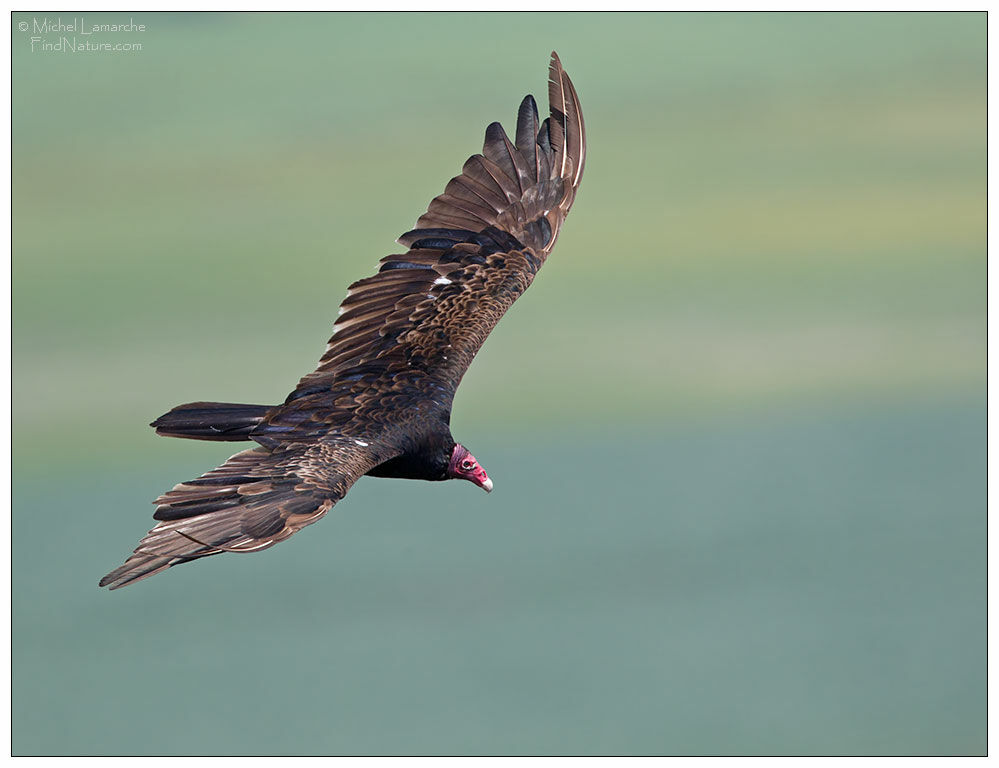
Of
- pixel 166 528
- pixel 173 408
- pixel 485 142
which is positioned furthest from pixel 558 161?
pixel 166 528

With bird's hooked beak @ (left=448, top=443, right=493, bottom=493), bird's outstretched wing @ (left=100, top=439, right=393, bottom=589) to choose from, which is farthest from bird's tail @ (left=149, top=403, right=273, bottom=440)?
bird's hooked beak @ (left=448, top=443, right=493, bottom=493)

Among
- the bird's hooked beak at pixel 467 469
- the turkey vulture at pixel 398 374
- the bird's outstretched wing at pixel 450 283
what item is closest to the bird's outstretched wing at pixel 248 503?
the turkey vulture at pixel 398 374

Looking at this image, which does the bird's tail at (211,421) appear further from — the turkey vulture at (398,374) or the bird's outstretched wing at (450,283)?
the bird's outstretched wing at (450,283)

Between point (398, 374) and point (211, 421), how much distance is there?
3.92 feet

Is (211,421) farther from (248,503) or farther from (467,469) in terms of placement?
(467,469)

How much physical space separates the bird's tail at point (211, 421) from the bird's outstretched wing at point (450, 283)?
4.7 inches

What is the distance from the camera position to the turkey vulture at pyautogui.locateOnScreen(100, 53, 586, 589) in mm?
9055

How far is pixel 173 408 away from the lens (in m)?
10.5

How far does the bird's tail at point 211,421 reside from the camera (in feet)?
33.7

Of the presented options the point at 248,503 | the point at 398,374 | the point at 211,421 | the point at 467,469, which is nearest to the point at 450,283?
the point at 398,374

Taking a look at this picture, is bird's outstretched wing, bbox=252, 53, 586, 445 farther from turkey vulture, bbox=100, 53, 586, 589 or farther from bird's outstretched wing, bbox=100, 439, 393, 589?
bird's outstretched wing, bbox=100, 439, 393, 589

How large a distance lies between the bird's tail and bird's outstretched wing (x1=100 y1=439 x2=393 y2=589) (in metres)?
0.41

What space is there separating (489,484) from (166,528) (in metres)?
2.47

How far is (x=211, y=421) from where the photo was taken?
406 inches
